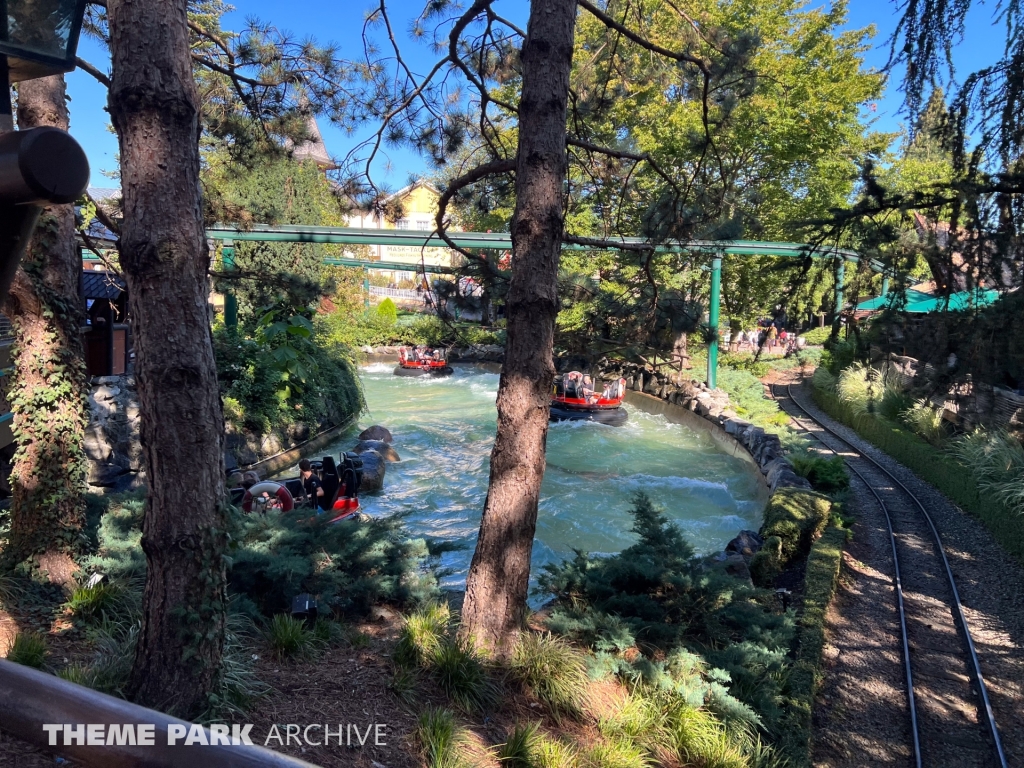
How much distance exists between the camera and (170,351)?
10.8 feet

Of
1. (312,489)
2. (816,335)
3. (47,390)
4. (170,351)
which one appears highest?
(816,335)

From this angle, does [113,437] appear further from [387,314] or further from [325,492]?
[387,314]

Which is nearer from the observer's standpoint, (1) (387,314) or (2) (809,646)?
(2) (809,646)

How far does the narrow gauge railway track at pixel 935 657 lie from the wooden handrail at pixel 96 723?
6.37 metres

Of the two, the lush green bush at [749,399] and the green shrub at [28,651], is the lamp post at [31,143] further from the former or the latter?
the lush green bush at [749,399]

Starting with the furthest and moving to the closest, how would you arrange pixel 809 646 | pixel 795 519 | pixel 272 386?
pixel 272 386
pixel 795 519
pixel 809 646

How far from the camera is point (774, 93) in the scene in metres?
24.1

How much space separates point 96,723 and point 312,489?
28.4 feet

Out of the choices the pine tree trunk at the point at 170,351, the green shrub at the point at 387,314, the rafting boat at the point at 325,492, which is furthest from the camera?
the green shrub at the point at 387,314

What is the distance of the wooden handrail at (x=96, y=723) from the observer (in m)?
1.92

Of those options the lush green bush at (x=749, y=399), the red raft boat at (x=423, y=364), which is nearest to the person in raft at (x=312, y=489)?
the lush green bush at (x=749, y=399)

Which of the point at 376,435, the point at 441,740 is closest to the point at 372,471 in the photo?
the point at 376,435

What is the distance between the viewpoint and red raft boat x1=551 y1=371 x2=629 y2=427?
21531 mm

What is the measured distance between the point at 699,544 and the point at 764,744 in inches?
272
